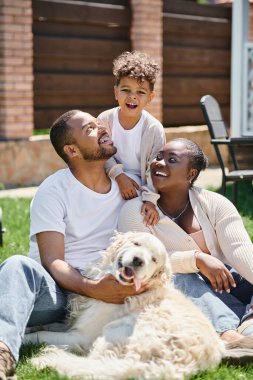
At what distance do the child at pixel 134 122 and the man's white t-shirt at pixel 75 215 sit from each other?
0.39 metres

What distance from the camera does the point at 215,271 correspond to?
4.25 meters

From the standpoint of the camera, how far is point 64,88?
11234mm

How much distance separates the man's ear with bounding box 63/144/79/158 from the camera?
172 inches

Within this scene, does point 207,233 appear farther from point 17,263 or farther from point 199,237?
point 17,263

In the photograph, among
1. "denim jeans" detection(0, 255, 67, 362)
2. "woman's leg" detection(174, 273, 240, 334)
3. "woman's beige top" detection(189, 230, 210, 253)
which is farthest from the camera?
"woman's beige top" detection(189, 230, 210, 253)

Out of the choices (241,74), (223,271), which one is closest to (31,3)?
(241,74)

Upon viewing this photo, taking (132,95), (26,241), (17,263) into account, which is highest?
(132,95)

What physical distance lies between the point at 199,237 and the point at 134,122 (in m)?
0.86

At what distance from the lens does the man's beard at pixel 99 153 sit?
431 centimetres

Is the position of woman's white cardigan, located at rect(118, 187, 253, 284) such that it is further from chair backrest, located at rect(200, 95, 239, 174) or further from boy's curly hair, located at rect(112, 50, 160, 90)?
chair backrest, located at rect(200, 95, 239, 174)

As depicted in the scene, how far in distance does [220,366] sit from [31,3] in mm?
7522

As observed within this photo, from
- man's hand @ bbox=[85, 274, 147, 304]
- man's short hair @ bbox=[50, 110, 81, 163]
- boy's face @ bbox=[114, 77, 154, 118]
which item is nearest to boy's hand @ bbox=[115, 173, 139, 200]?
man's short hair @ bbox=[50, 110, 81, 163]

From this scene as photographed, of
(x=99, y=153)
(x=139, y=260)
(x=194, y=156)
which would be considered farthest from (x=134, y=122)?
(x=139, y=260)

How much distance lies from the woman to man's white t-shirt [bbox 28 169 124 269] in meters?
0.11
